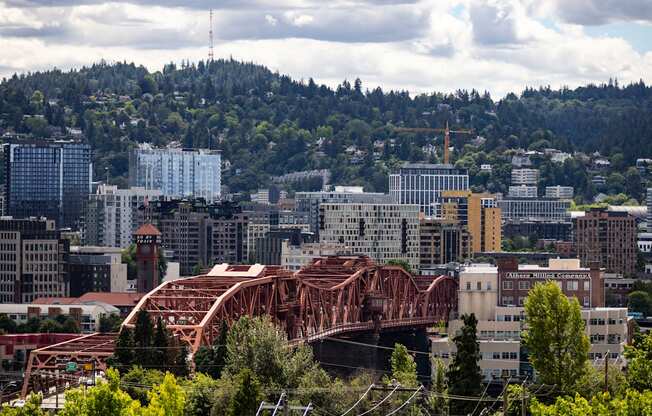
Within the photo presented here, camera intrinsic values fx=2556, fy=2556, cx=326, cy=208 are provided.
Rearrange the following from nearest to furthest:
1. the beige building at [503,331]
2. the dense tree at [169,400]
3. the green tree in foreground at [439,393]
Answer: the dense tree at [169,400] < the green tree in foreground at [439,393] < the beige building at [503,331]

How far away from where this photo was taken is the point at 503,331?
14112 centimetres

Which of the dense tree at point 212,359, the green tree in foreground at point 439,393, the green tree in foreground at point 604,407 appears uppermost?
the green tree in foreground at point 604,407

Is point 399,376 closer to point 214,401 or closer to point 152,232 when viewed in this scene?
point 214,401

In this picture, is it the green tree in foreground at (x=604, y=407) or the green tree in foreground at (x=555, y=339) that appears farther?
the green tree in foreground at (x=555, y=339)

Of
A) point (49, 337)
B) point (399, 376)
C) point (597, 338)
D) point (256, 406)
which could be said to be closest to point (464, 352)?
point (399, 376)

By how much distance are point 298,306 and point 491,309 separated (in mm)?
11148

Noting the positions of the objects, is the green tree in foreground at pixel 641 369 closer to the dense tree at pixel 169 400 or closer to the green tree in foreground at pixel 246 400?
the green tree in foreground at pixel 246 400

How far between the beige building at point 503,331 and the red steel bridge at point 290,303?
8.71 m

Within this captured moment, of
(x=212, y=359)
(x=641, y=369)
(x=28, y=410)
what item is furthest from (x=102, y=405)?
(x=212, y=359)

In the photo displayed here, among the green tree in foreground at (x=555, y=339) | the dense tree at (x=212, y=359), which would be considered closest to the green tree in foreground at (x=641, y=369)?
the green tree in foreground at (x=555, y=339)

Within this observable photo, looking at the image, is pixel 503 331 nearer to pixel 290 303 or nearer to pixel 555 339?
pixel 290 303

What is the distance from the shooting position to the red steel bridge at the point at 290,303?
12700 centimetres

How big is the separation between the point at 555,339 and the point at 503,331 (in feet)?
90.3

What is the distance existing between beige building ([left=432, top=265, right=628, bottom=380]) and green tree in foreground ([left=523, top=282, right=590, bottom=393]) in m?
14.6
